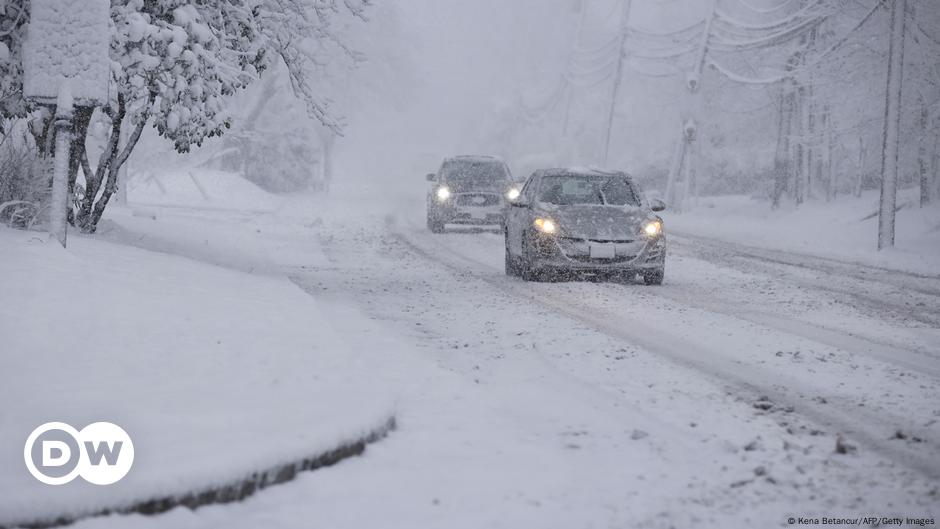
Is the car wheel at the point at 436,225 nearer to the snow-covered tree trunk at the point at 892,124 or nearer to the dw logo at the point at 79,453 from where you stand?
the snow-covered tree trunk at the point at 892,124

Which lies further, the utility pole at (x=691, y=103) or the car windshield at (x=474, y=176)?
the utility pole at (x=691, y=103)

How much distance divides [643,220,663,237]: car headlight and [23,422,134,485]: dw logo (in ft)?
28.8

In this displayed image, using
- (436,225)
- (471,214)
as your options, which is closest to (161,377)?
(471,214)

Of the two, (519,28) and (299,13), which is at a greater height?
(519,28)

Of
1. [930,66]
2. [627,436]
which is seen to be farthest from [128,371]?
[930,66]

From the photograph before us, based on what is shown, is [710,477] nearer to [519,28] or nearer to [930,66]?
[930,66]

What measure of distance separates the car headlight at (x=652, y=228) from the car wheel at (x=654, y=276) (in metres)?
0.49

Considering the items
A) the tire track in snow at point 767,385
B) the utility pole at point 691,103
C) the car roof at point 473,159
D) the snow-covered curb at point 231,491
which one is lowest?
the snow-covered curb at point 231,491

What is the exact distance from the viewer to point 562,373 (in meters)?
6.67

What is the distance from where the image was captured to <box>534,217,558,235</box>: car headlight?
39.6ft

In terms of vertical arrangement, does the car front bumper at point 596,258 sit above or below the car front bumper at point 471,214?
below

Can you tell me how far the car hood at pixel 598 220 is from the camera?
39.1ft

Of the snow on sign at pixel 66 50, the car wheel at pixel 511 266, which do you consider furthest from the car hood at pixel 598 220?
the snow on sign at pixel 66 50

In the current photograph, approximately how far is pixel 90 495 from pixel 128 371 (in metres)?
1.84
